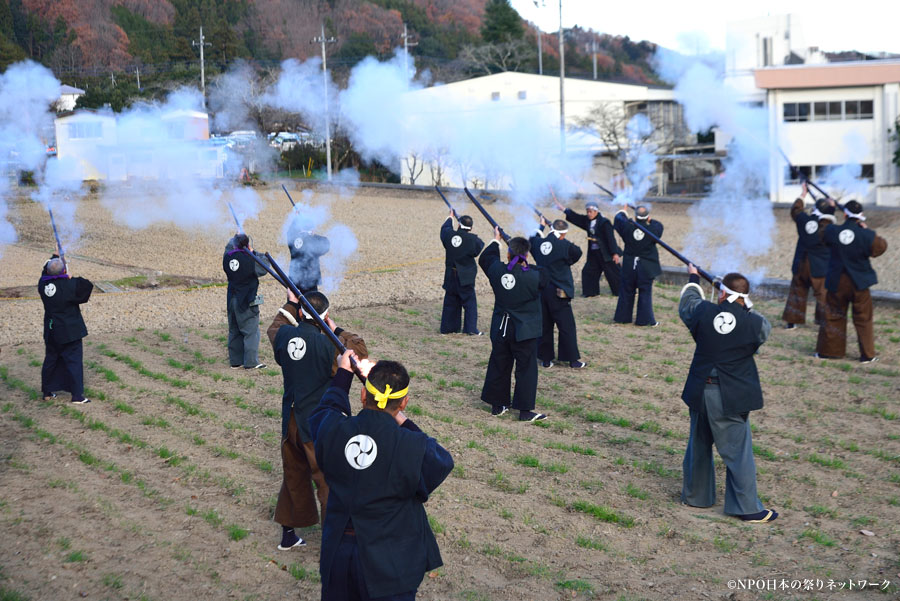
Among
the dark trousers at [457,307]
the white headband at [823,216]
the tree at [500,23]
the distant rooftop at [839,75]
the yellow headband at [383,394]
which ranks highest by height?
the tree at [500,23]

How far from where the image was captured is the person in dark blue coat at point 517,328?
9.56m

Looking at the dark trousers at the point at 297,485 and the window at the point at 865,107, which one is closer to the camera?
the dark trousers at the point at 297,485

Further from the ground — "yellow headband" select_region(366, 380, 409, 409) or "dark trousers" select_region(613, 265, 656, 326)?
"yellow headband" select_region(366, 380, 409, 409)

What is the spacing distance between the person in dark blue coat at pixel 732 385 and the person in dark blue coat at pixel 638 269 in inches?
279

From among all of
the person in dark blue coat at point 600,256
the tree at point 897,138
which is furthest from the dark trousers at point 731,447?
the tree at point 897,138

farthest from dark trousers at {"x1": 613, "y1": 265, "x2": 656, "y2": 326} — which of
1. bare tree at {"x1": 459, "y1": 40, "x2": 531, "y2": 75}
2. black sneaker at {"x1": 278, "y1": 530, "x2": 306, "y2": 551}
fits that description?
bare tree at {"x1": 459, "y1": 40, "x2": 531, "y2": 75}

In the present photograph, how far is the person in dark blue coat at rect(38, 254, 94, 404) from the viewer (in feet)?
33.6

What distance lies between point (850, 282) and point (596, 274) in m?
5.60

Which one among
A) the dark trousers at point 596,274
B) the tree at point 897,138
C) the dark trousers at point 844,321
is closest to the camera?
the dark trousers at point 844,321

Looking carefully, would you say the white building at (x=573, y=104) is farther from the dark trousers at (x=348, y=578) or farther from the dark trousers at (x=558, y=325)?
the dark trousers at (x=348, y=578)

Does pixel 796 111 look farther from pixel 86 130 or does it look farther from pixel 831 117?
pixel 86 130

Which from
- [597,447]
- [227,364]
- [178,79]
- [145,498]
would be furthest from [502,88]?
[145,498]

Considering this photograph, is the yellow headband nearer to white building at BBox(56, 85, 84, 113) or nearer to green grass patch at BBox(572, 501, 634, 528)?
green grass patch at BBox(572, 501, 634, 528)

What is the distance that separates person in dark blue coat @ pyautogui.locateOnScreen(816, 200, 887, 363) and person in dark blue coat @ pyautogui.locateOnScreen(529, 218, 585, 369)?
3.61 metres
